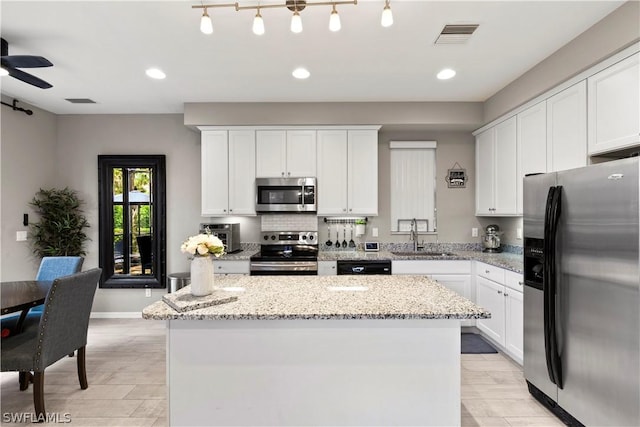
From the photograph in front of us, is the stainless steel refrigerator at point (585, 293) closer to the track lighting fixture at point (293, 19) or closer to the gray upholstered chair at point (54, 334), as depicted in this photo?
the track lighting fixture at point (293, 19)

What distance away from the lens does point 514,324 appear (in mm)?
3053

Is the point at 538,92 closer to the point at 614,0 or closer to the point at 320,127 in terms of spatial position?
the point at 614,0

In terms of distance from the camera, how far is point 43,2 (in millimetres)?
2119

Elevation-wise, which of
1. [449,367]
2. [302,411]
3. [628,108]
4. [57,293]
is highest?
[628,108]

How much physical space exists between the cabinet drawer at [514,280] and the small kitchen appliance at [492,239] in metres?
1.14

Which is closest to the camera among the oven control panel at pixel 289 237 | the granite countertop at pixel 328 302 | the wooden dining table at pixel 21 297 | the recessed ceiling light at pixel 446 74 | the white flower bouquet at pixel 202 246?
the granite countertop at pixel 328 302

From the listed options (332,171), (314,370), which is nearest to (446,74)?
(332,171)

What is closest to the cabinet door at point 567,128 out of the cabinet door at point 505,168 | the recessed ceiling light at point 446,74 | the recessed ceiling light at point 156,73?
the cabinet door at point 505,168

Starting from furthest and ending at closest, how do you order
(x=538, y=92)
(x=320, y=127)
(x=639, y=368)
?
(x=320, y=127) → (x=538, y=92) → (x=639, y=368)

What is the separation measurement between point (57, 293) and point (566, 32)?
407 centimetres

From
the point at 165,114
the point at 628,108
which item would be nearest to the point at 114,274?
the point at 165,114

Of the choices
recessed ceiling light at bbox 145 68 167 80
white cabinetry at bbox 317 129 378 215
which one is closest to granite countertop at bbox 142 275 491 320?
white cabinetry at bbox 317 129 378 215

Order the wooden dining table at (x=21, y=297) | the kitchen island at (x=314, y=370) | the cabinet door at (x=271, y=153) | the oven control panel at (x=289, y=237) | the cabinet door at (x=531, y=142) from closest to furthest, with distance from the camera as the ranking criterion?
the kitchen island at (x=314, y=370), the wooden dining table at (x=21, y=297), the cabinet door at (x=531, y=142), the cabinet door at (x=271, y=153), the oven control panel at (x=289, y=237)

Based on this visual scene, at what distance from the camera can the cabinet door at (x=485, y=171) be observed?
3994 millimetres
